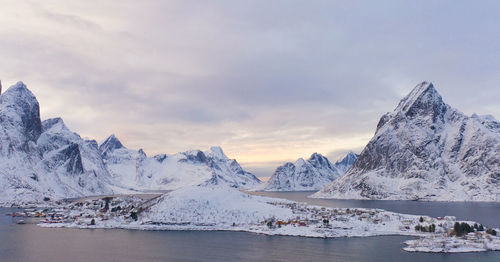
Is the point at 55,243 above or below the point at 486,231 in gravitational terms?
below

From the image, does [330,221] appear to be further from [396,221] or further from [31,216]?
[31,216]

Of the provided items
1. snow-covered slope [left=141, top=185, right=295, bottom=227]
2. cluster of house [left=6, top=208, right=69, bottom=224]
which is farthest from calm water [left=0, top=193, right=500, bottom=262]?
cluster of house [left=6, top=208, right=69, bottom=224]

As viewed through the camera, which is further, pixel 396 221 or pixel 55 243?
pixel 396 221

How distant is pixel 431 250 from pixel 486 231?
29.2 m

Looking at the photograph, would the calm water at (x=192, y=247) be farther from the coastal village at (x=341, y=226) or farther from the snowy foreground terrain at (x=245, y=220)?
the snowy foreground terrain at (x=245, y=220)

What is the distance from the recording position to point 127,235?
134 m

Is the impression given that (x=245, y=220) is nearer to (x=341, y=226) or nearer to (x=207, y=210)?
(x=207, y=210)

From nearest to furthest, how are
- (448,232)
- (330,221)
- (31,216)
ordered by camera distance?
(448,232), (330,221), (31,216)

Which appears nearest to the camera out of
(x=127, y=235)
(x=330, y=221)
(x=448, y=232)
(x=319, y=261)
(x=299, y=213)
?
(x=319, y=261)

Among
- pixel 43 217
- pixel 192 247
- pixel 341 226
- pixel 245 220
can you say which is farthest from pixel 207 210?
pixel 43 217

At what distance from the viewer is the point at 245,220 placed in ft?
514

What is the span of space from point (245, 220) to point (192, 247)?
4707 centimetres

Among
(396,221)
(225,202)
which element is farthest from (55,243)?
(396,221)

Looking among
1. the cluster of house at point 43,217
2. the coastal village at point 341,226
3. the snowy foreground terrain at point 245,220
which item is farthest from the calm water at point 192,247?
the cluster of house at point 43,217
